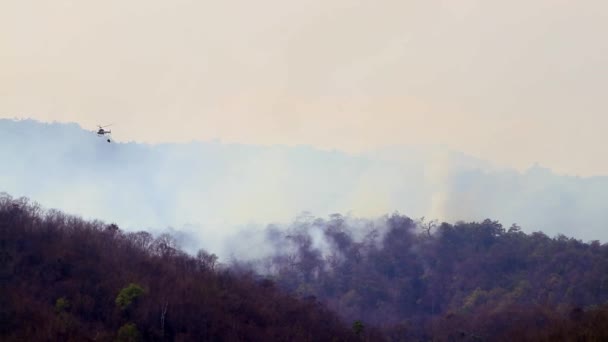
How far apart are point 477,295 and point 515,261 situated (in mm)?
8085

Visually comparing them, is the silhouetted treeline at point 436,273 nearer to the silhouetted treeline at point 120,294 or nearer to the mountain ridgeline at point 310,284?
the mountain ridgeline at point 310,284

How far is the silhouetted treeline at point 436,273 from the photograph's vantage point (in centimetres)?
7619

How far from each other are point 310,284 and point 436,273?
14382mm

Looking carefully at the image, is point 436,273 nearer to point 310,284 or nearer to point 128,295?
point 310,284

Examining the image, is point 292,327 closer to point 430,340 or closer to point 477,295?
point 430,340

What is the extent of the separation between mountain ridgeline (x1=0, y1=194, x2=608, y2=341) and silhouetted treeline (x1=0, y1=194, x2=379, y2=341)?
11 centimetres

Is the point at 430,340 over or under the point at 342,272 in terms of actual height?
under

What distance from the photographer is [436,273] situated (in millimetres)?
98125

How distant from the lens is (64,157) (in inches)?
4131

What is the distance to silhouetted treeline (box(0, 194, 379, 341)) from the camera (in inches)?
1959

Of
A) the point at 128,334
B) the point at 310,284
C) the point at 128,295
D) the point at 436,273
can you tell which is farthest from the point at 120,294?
the point at 436,273

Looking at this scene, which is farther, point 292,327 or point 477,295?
point 477,295

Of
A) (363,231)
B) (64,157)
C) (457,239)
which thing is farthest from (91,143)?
(457,239)

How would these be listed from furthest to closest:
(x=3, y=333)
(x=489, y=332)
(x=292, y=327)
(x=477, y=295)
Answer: (x=477, y=295)
(x=489, y=332)
(x=292, y=327)
(x=3, y=333)
